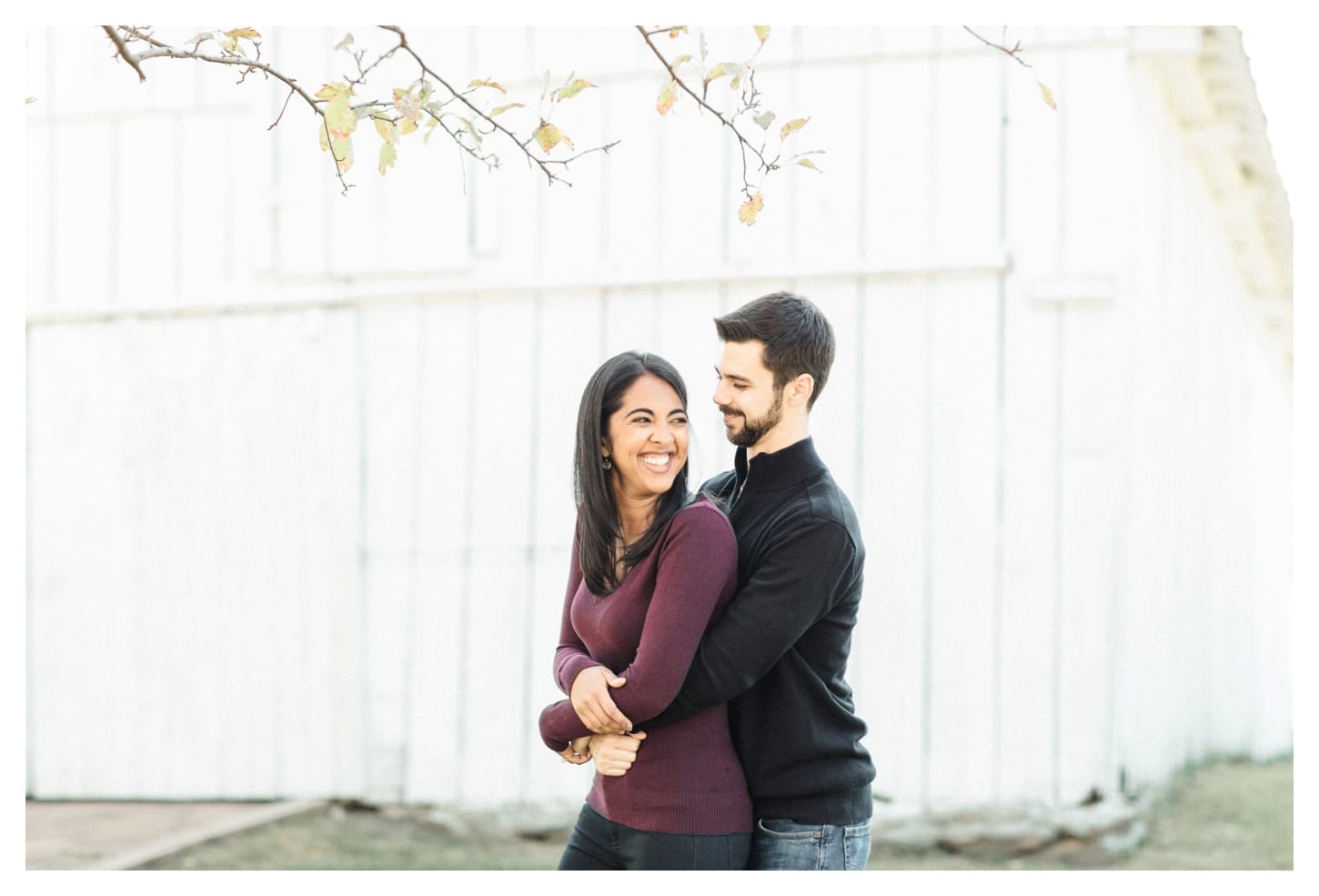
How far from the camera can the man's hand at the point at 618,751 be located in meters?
2.58

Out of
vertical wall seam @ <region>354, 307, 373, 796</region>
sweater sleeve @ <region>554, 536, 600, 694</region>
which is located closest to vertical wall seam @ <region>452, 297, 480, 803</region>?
vertical wall seam @ <region>354, 307, 373, 796</region>

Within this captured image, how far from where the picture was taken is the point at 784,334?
2.69 meters

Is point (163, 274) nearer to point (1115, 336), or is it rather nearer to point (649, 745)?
point (1115, 336)

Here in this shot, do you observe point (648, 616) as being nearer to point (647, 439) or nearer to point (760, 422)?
point (647, 439)

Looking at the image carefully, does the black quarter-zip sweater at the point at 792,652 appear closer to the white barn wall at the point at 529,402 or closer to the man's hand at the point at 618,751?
the man's hand at the point at 618,751

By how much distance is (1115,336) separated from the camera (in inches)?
194

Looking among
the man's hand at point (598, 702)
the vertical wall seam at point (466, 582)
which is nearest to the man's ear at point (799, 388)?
the man's hand at point (598, 702)

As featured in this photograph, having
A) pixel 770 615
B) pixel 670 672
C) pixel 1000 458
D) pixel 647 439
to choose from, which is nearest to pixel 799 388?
pixel 647 439

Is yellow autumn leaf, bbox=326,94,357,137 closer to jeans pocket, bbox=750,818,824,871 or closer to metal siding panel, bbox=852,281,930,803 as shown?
jeans pocket, bbox=750,818,824,871

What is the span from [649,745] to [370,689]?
10.3 feet

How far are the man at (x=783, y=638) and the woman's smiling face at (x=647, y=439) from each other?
12cm

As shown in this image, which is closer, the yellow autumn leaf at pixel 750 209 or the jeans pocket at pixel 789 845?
the jeans pocket at pixel 789 845
